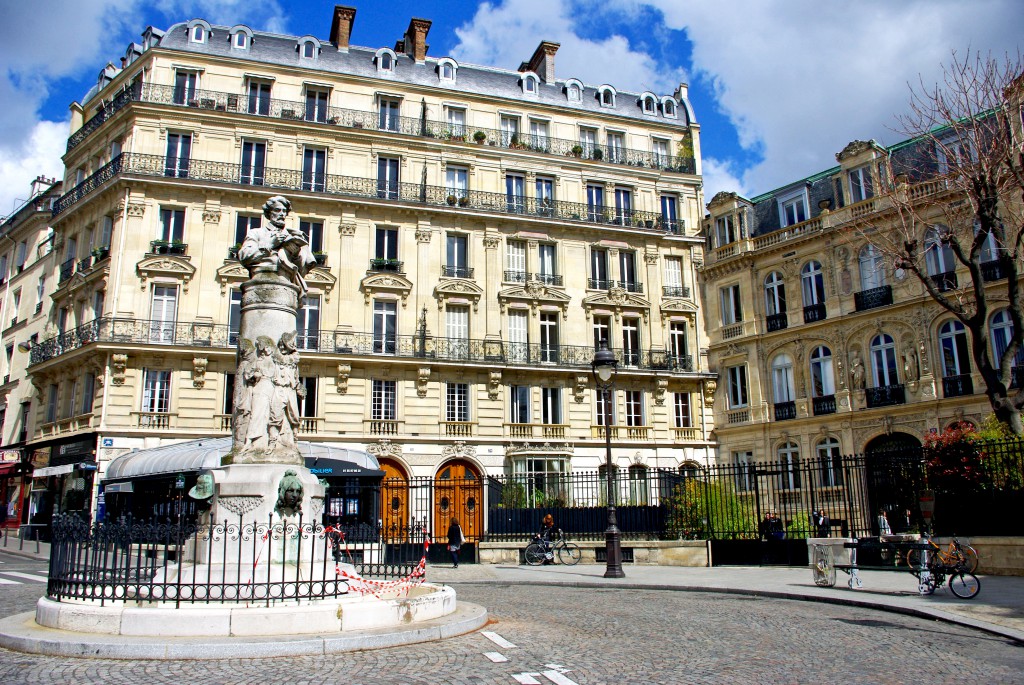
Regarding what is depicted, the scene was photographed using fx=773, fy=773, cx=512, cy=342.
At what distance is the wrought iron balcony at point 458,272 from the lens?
103 feet

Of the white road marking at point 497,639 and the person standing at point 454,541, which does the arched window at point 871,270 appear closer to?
the person standing at point 454,541

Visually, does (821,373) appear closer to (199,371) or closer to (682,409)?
(682,409)

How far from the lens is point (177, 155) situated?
29469 mm

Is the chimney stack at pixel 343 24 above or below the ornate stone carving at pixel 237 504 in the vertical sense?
above

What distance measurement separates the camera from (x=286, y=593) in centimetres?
831

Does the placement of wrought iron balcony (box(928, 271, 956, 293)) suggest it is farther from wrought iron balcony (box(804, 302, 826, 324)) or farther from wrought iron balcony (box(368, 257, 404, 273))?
wrought iron balcony (box(368, 257, 404, 273))

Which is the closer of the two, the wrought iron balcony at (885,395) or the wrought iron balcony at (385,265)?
the wrought iron balcony at (885,395)

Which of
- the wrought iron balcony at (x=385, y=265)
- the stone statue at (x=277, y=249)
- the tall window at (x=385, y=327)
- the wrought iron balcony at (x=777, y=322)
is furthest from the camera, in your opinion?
the wrought iron balcony at (x=777, y=322)

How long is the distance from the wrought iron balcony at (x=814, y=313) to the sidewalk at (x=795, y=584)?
610 inches

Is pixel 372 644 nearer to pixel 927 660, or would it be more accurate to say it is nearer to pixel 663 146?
pixel 927 660

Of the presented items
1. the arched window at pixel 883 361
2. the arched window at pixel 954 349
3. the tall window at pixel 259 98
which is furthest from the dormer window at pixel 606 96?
the arched window at pixel 954 349

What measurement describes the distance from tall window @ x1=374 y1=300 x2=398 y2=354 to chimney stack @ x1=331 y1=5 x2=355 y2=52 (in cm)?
1203

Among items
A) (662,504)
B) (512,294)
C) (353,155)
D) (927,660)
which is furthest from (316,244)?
(927,660)

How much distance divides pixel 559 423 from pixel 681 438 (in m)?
5.65
